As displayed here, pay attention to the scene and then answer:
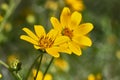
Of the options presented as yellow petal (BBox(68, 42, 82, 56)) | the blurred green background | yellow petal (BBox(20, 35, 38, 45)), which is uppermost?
yellow petal (BBox(20, 35, 38, 45))

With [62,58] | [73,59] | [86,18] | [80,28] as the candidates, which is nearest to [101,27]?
[86,18]

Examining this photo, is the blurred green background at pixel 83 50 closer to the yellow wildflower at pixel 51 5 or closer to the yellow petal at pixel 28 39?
the yellow wildflower at pixel 51 5

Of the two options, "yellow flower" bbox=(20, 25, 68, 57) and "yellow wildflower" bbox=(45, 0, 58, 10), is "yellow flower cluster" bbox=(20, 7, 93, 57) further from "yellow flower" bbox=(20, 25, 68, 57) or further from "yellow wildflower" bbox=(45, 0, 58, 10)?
"yellow wildflower" bbox=(45, 0, 58, 10)

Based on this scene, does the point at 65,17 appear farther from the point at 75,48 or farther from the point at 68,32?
the point at 75,48

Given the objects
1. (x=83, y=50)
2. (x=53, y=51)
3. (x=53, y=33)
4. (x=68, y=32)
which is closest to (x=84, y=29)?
(x=68, y=32)

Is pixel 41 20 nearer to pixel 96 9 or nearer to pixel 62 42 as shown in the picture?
pixel 96 9

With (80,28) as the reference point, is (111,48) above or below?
below

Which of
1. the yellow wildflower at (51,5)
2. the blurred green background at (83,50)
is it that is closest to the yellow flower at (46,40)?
the blurred green background at (83,50)

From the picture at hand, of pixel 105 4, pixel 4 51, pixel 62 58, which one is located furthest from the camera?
pixel 105 4

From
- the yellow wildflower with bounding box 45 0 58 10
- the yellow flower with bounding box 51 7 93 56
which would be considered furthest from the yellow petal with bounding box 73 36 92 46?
the yellow wildflower with bounding box 45 0 58 10
